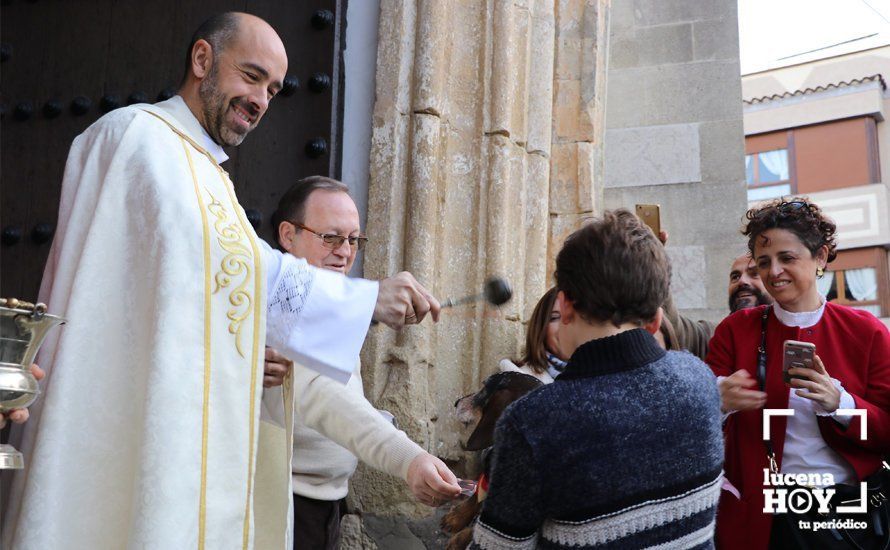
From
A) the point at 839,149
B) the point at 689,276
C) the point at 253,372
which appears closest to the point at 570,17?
the point at 689,276

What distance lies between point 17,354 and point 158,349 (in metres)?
0.25

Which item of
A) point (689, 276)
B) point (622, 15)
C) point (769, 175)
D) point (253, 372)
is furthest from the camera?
point (769, 175)

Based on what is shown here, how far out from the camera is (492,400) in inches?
102

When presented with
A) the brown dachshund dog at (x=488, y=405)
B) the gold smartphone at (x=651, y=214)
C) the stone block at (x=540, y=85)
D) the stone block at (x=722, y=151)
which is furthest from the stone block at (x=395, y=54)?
the stone block at (x=722, y=151)

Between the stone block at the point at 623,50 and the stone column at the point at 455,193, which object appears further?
the stone block at the point at 623,50

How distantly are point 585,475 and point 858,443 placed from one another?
117 cm

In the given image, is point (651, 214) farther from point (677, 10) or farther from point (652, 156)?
point (677, 10)

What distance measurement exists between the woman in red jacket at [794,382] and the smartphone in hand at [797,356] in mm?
16

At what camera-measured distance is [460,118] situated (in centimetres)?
365

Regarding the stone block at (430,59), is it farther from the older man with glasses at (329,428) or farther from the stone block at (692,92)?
the stone block at (692,92)

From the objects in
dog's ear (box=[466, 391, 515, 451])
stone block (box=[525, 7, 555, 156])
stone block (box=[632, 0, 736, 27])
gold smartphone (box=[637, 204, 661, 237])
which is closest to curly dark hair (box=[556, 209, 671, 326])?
dog's ear (box=[466, 391, 515, 451])

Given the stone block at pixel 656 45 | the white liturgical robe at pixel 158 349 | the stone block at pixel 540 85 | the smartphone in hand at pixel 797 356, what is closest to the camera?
the white liturgical robe at pixel 158 349

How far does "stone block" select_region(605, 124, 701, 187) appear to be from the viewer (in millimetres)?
4801

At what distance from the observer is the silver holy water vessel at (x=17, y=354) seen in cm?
167
